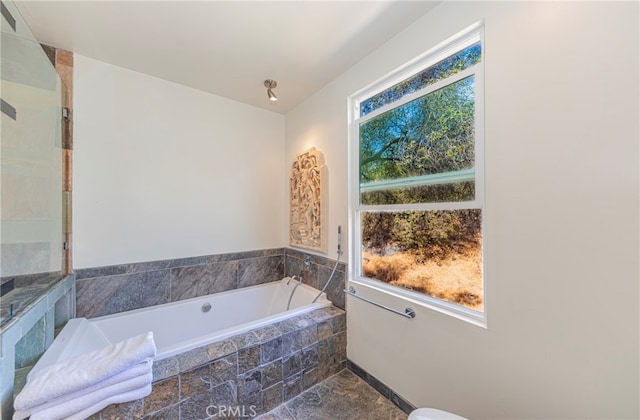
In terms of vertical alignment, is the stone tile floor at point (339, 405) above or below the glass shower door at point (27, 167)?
below

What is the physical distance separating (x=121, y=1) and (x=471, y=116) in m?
2.07

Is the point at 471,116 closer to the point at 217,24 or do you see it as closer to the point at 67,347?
the point at 217,24

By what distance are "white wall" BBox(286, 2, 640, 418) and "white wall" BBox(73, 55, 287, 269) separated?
195 cm

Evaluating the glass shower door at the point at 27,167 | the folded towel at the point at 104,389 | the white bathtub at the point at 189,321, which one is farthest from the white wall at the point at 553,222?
the glass shower door at the point at 27,167

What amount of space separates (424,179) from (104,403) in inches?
79.4

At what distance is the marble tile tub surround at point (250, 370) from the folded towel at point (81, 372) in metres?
0.20

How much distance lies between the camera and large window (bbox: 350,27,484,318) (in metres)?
1.33

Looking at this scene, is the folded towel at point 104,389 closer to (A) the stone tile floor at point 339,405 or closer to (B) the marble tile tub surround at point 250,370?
(B) the marble tile tub surround at point 250,370

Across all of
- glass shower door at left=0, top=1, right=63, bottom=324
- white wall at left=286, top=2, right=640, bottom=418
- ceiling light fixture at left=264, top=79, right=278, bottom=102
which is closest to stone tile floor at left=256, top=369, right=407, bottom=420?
white wall at left=286, top=2, right=640, bottom=418

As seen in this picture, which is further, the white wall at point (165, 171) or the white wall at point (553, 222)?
the white wall at point (165, 171)

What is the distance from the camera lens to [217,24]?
1533 millimetres

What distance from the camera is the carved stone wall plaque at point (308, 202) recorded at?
90.0 inches

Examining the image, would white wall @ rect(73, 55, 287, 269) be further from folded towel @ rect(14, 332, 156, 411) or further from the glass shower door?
folded towel @ rect(14, 332, 156, 411)

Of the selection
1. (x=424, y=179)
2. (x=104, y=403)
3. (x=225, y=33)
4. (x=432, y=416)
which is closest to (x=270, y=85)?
(x=225, y=33)
